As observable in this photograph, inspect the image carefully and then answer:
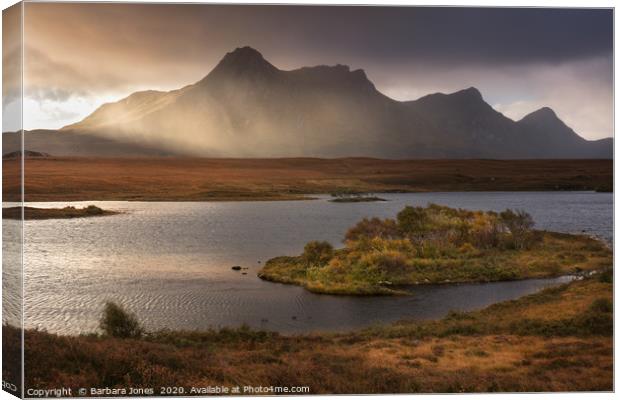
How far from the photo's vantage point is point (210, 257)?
10.1m

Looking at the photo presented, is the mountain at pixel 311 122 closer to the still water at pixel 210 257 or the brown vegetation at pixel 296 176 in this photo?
the brown vegetation at pixel 296 176

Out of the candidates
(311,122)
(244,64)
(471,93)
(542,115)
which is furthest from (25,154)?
(542,115)

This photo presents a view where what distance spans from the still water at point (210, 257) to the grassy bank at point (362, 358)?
0.41 m

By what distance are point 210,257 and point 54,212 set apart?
8.37 ft

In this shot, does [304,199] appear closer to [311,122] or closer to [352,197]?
[352,197]

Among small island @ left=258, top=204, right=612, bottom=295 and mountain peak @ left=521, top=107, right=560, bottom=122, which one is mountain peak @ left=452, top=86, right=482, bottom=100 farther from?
small island @ left=258, top=204, right=612, bottom=295

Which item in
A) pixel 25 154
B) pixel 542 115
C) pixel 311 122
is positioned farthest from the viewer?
pixel 311 122

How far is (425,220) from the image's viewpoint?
1047 cm

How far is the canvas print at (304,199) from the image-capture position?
901 cm

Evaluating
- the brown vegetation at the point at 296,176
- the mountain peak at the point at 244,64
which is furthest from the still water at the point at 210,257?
the mountain peak at the point at 244,64

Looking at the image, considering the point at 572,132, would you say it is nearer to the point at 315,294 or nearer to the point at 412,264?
the point at 412,264

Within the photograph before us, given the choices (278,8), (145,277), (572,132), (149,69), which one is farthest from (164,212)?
(572,132)

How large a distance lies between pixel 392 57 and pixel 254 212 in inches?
139

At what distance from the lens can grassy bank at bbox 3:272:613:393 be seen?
8.70m
